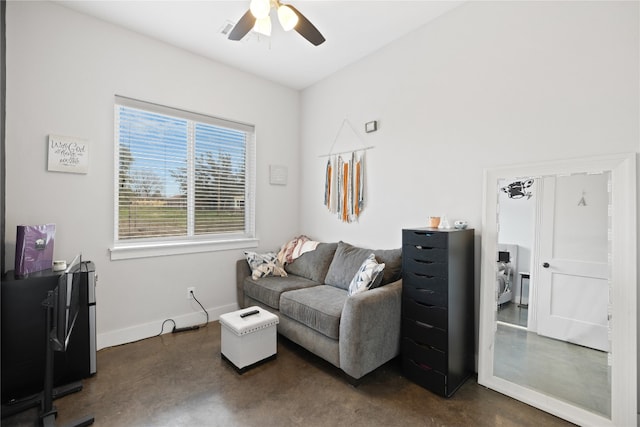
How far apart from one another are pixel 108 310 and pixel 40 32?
242 cm

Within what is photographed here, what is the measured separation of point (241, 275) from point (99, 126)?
2.02 m

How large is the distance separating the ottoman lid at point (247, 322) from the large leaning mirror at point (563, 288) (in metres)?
1.68

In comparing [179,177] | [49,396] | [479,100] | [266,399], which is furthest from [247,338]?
[479,100]

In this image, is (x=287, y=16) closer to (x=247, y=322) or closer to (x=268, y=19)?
(x=268, y=19)

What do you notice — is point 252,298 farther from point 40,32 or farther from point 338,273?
point 40,32

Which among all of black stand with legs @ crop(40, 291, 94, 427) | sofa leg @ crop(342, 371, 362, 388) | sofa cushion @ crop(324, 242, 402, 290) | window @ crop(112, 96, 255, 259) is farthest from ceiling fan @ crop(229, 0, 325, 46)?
sofa leg @ crop(342, 371, 362, 388)

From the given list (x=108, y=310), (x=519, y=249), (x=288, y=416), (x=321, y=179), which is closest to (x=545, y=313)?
(x=519, y=249)

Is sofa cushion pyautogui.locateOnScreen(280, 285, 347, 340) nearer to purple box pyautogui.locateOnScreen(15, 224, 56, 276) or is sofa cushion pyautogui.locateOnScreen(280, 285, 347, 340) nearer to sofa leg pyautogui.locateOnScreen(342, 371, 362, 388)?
sofa leg pyautogui.locateOnScreen(342, 371, 362, 388)

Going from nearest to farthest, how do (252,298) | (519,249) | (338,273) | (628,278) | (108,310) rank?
1. (628,278)
2. (519,249)
3. (108,310)
4. (338,273)
5. (252,298)

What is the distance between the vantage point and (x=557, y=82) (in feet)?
6.40

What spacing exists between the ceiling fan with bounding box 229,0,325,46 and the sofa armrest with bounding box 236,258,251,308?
232 centimetres

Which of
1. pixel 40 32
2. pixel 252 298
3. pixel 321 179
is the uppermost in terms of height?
pixel 40 32

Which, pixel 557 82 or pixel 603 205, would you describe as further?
pixel 557 82

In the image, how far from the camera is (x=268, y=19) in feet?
6.92
